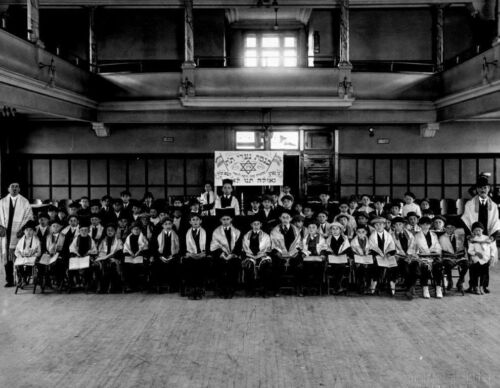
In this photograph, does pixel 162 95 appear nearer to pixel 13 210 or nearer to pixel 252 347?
pixel 13 210

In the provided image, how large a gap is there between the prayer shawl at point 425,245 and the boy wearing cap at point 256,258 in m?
2.40

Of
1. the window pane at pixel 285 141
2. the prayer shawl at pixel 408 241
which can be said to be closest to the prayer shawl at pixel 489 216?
the prayer shawl at pixel 408 241

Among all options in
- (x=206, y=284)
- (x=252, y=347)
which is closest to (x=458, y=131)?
(x=206, y=284)

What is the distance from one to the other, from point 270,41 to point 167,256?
8.33 metres

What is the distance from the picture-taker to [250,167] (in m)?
11.2

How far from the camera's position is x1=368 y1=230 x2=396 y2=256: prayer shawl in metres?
7.38

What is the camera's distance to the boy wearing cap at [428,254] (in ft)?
23.1

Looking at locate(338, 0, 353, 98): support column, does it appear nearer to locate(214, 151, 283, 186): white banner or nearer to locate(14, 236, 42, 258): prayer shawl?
locate(214, 151, 283, 186): white banner

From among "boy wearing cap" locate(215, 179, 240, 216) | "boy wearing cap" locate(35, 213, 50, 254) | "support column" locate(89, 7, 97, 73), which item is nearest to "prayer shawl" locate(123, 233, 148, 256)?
"boy wearing cap" locate(35, 213, 50, 254)

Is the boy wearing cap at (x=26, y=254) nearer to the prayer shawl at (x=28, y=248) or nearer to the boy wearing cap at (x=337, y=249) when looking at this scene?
the prayer shawl at (x=28, y=248)

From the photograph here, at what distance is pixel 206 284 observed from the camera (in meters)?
7.82

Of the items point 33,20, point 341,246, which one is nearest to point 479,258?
point 341,246

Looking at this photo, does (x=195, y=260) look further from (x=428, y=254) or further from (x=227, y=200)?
(x=428, y=254)

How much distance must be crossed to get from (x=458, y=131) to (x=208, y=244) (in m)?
8.77
